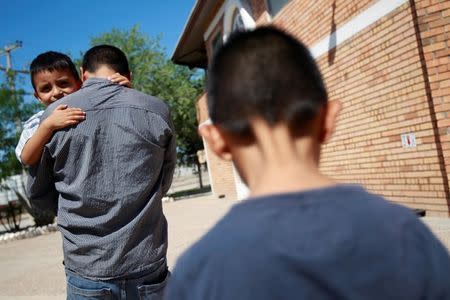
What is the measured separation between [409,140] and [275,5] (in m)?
5.41

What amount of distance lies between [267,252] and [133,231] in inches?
43.5

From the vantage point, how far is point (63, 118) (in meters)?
1.80

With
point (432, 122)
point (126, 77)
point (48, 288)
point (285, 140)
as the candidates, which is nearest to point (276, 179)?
point (285, 140)

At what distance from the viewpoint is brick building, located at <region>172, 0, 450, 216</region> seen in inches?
226

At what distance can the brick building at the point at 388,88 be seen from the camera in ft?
18.9

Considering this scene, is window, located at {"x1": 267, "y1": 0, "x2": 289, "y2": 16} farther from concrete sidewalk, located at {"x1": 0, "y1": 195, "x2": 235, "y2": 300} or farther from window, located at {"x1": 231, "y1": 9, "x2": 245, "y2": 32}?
concrete sidewalk, located at {"x1": 0, "y1": 195, "x2": 235, "y2": 300}

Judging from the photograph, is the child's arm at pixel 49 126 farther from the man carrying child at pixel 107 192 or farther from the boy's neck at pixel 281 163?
the boy's neck at pixel 281 163

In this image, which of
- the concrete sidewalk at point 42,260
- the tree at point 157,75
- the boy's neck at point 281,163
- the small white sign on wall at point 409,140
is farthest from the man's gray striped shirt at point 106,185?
the tree at point 157,75

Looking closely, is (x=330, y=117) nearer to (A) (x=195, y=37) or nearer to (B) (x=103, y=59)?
(B) (x=103, y=59)

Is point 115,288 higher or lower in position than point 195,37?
lower

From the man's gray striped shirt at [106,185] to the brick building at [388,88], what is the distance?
3975 millimetres

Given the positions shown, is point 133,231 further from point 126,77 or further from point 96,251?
point 126,77

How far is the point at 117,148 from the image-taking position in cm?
185

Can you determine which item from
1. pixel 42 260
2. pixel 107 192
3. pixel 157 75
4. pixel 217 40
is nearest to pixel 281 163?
pixel 107 192
